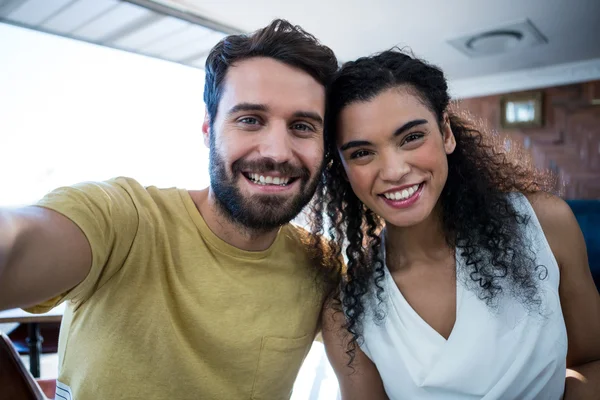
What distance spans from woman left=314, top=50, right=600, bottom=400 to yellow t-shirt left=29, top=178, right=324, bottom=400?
0.27 m

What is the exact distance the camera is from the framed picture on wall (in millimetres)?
5039

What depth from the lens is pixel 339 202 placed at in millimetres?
1616

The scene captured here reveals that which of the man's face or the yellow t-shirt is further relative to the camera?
the man's face

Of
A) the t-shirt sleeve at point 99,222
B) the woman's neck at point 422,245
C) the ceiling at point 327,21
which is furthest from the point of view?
the ceiling at point 327,21

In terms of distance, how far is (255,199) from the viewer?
1268mm

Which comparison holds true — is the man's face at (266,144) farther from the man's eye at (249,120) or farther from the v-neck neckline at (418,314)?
the v-neck neckline at (418,314)

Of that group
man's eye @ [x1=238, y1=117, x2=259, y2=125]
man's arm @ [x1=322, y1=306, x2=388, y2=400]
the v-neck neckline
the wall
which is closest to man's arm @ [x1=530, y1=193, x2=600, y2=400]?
the v-neck neckline

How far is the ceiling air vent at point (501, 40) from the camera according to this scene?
3656 millimetres

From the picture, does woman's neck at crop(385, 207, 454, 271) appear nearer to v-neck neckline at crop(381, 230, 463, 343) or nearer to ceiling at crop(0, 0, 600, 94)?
v-neck neckline at crop(381, 230, 463, 343)

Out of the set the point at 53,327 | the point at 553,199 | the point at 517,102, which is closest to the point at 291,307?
the point at 553,199

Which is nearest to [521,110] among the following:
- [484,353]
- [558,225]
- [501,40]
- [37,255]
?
[501,40]

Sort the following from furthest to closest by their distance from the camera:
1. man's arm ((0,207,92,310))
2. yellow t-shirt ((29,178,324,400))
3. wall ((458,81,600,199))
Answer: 1. wall ((458,81,600,199))
2. yellow t-shirt ((29,178,324,400))
3. man's arm ((0,207,92,310))

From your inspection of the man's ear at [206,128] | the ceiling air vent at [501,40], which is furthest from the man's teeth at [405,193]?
the ceiling air vent at [501,40]

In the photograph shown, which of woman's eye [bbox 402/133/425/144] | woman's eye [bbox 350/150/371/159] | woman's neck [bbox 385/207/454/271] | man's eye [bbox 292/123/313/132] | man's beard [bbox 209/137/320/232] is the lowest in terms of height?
woman's neck [bbox 385/207/454/271]
